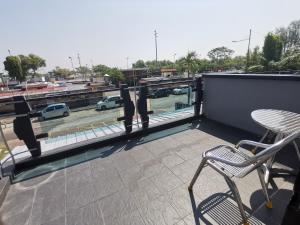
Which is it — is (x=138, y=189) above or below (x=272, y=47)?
below

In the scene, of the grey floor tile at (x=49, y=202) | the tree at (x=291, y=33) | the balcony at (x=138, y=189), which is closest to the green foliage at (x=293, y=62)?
the balcony at (x=138, y=189)

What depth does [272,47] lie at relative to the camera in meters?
20.9

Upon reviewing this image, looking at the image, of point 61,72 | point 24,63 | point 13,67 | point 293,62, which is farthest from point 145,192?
point 61,72

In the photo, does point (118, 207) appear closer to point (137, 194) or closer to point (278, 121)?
point (137, 194)

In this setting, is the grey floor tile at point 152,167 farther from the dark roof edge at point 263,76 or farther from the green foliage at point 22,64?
the green foliage at point 22,64

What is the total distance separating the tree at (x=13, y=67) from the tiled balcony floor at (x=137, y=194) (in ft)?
164

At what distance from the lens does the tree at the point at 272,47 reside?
20.8 m

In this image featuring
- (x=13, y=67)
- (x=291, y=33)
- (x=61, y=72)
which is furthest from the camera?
(x=61, y=72)

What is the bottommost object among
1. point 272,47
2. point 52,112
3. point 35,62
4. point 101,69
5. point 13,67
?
point 52,112

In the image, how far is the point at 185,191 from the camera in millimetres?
1883

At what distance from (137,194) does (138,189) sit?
3.1 inches

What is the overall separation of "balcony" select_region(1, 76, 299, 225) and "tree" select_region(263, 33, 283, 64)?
2341 centimetres

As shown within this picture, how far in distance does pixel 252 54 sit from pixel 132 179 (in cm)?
3207

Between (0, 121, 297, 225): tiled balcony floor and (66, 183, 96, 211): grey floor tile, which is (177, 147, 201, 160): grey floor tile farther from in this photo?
(66, 183, 96, 211): grey floor tile
